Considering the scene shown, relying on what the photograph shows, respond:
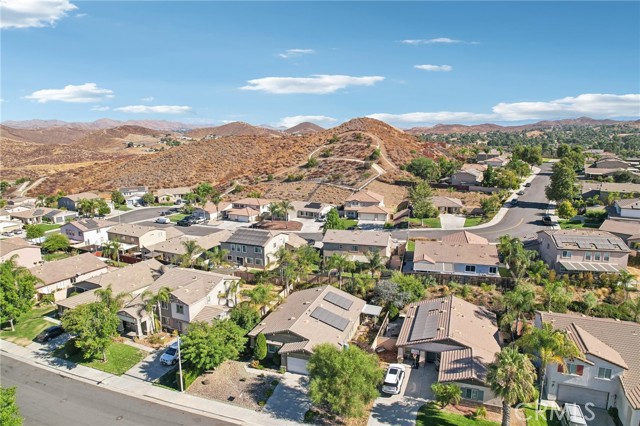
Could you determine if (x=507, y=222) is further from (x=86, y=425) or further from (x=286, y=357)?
(x=86, y=425)

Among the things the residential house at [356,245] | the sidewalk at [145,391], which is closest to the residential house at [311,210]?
the residential house at [356,245]

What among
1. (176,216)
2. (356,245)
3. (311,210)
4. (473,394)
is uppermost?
(356,245)

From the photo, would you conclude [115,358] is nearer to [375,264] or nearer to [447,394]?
[447,394]

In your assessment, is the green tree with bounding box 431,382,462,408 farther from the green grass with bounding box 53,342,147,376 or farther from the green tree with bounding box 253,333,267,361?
the green grass with bounding box 53,342,147,376

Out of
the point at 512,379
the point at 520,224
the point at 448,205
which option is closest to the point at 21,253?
the point at 512,379

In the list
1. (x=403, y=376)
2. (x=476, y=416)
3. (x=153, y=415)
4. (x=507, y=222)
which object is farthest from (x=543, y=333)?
(x=507, y=222)

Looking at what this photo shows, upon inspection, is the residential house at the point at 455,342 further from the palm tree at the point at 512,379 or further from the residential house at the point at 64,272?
the residential house at the point at 64,272

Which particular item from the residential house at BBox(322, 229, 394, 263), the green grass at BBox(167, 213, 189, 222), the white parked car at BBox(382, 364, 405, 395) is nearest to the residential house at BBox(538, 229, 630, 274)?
the residential house at BBox(322, 229, 394, 263)
